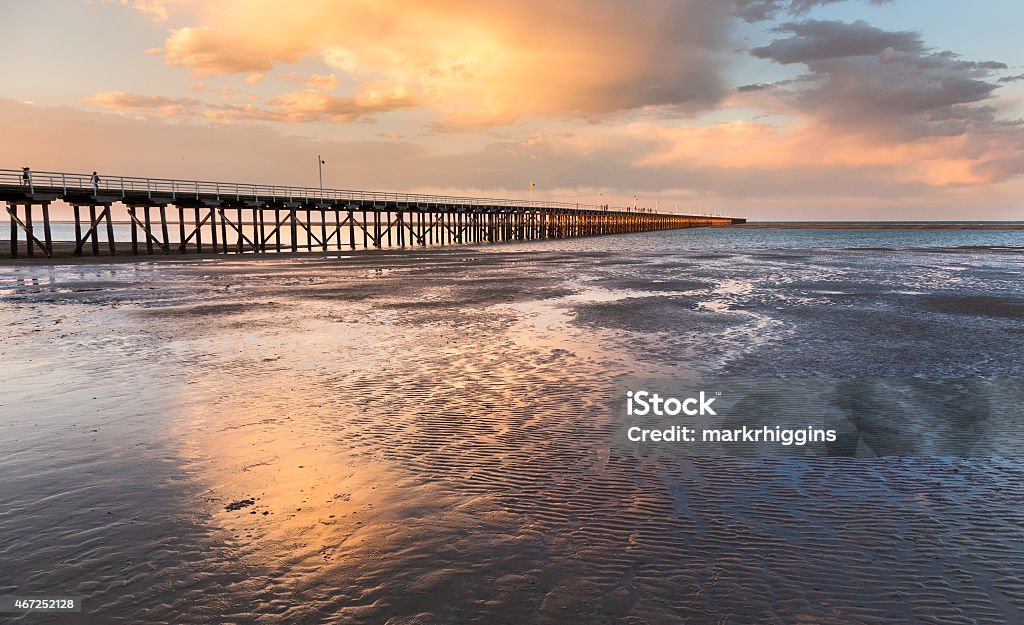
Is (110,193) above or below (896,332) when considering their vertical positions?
above

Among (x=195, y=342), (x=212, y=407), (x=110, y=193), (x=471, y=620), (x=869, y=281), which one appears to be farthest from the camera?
(x=110, y=193)

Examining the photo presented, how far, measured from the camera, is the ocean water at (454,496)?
11.9ft

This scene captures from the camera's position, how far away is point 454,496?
5.05 m

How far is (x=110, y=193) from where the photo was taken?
129ft

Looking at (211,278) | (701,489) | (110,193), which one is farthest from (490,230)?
(701,489)

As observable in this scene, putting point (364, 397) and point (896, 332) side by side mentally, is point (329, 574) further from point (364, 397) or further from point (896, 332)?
point (896, 332)

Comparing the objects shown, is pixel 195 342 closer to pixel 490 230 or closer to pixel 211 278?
pixel 211 278

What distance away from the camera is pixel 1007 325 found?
1373 cm

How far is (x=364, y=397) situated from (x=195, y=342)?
18.5 feet

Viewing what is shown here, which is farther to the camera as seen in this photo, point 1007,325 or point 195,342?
point 1007,325

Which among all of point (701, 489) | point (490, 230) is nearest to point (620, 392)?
point (701, 489)

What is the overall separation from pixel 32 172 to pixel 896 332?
43.5 meters

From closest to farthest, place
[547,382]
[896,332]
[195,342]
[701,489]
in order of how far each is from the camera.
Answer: [701,489] → [547,382] → [195,342] → [896,332]

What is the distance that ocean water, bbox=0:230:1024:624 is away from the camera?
3.63 metres
